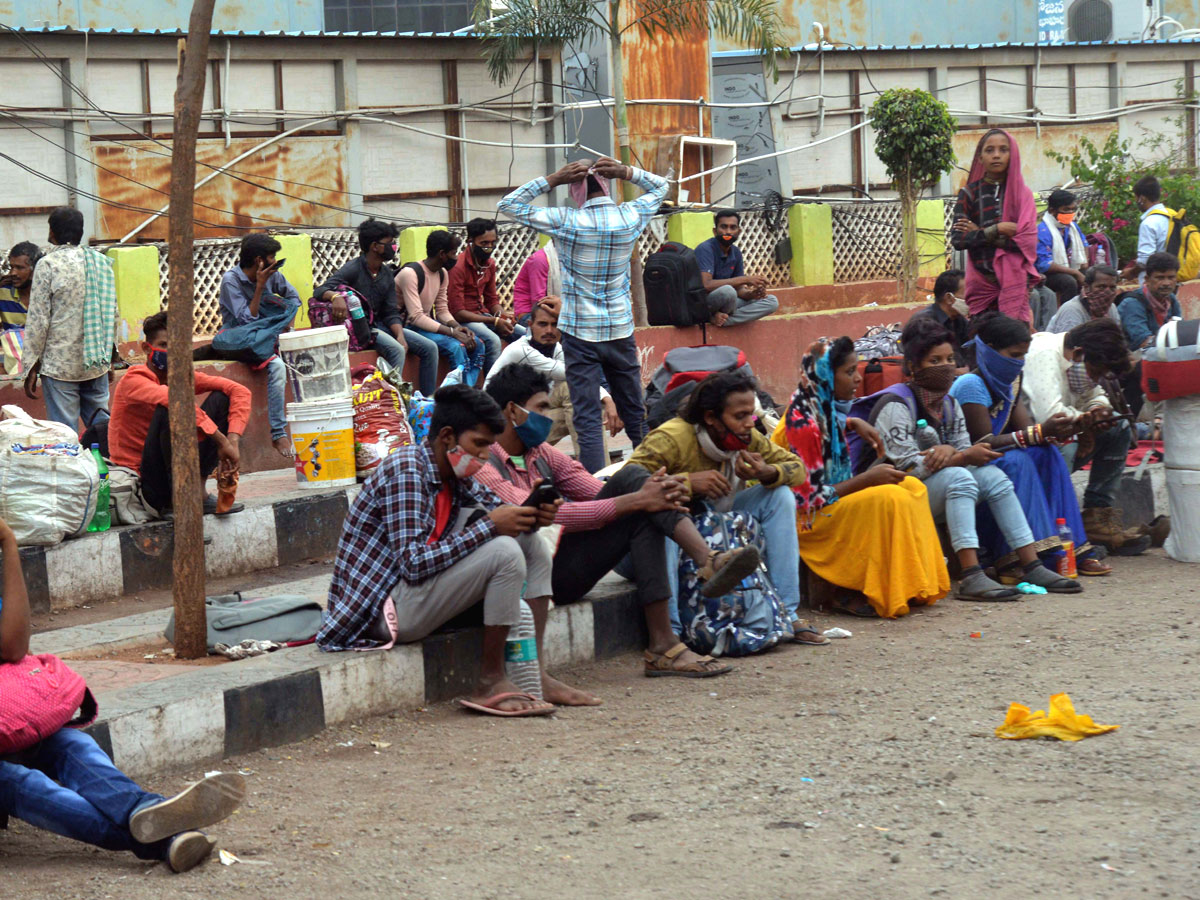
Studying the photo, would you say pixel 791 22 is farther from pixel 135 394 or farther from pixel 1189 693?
pixel 1189 693

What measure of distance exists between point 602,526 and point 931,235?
535 inches

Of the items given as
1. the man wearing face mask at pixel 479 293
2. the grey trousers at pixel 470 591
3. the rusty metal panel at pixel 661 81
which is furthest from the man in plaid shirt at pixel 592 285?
the rusty metal panel at pixel 661 81

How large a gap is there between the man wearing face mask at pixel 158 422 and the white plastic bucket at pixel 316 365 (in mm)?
1145

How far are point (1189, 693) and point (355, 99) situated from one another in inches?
490

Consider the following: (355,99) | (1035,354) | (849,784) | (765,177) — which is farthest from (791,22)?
(849,784)

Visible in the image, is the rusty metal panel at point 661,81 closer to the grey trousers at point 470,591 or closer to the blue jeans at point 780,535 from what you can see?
the blue jeans at point 780,535

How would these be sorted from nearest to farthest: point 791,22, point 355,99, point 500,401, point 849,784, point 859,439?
point 849,784, point 500,401, point 859,439, point 355,99, point 791,22

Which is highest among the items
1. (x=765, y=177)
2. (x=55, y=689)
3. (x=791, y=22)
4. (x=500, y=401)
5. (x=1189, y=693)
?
(x=791, y=22)

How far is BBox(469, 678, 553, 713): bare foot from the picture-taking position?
5.06m

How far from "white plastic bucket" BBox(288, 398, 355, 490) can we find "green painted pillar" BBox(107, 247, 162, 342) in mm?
3495

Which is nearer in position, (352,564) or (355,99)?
(352,564)

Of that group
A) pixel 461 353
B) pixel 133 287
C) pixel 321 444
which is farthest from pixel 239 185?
pixel 321 444

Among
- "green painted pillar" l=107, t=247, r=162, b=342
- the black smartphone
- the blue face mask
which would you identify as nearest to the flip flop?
the black smartphone

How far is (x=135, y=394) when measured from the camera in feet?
23.9
